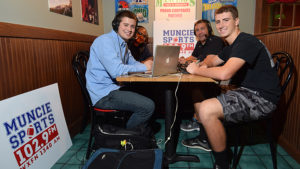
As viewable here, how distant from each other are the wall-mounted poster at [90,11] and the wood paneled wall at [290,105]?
2.27m

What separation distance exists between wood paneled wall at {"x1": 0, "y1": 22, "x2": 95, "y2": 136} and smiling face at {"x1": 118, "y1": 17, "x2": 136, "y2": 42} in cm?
63

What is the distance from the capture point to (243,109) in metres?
1.36

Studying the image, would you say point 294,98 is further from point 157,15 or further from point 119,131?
point 157,15

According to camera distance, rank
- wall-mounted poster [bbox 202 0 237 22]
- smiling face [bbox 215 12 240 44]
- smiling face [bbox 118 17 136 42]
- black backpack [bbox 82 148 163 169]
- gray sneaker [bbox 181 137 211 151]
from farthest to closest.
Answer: wall-mounted poster [bbox 202 0 237 22] < gray sneaker [bbox 181 137 211 151] < smiling face [bbox 118 17 136 42] < smiling face [bbox 215 12 240 44] < black backpack [bbox 82 148 163 169]

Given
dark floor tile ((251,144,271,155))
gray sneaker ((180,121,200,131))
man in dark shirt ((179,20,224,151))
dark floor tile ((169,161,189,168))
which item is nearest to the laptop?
man in dark shirt ((179,20,224,151))

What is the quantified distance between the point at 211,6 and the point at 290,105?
187 cm

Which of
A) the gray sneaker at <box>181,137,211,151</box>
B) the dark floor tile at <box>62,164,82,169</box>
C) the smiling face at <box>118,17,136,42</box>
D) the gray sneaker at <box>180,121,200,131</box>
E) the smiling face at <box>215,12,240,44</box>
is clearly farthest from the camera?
the gray sneaker at <box>180,121,200,131</box>

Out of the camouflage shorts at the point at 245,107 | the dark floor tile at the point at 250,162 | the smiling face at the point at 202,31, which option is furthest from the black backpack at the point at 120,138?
the smiling face at the point at 202,31

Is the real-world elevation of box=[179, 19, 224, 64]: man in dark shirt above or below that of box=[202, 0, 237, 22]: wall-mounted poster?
below

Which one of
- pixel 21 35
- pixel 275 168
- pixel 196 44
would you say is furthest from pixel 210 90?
pixel 21 35

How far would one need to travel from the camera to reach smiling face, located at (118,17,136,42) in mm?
1744

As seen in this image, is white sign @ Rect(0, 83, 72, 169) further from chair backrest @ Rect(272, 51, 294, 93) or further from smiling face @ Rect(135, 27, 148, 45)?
chair backrest @ Rect(272, 51, 294, 93)

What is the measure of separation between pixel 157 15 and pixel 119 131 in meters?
2.14

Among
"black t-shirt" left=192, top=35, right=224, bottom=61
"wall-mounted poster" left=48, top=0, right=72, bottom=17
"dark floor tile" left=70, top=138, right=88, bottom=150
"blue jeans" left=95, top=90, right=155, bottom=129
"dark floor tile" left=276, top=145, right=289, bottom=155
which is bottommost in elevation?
"dark floor tile" left=276, top=145, right=289, bottom=155
